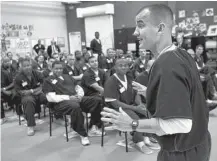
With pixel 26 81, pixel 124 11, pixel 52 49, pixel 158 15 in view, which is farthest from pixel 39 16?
pixel 158 15

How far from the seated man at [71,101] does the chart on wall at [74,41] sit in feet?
27.0

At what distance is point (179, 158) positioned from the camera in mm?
1040

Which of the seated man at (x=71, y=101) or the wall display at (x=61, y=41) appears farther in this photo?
the wall display at (x=61, y=41)

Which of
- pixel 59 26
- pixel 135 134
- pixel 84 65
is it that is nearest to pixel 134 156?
pixel 135 134

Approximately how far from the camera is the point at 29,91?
12.8ft

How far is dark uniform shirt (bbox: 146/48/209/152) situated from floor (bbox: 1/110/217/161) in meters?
1.83

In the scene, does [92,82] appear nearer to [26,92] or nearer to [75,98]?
[75,98]

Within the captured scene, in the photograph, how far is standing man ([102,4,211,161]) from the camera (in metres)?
0.90

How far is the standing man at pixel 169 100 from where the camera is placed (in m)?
0.90

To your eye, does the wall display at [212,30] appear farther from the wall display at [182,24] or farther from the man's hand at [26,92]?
the man's hand at [26,92]

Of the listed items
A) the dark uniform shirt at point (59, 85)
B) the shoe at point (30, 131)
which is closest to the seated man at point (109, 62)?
the dark uniform shirt at point (59, 85)

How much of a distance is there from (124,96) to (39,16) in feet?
29.8

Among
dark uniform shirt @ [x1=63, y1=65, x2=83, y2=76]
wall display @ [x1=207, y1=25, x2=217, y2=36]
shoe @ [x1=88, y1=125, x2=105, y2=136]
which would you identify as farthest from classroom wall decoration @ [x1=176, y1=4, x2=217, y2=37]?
shoe @ [x1=88, y1=125, x2=105, y2=136]

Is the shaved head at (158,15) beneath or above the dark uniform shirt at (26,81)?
above
